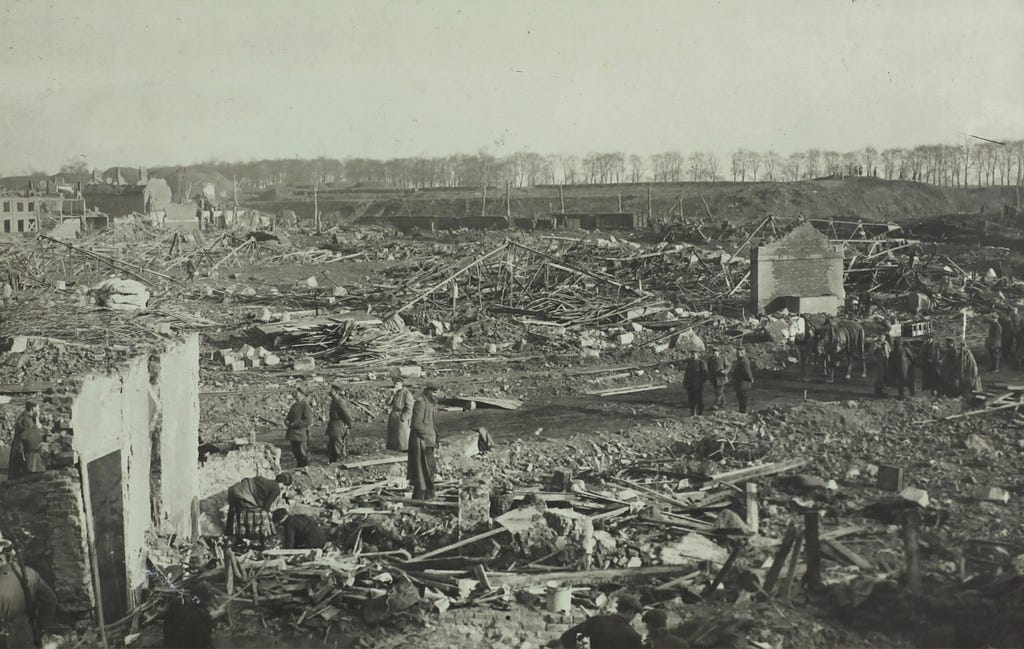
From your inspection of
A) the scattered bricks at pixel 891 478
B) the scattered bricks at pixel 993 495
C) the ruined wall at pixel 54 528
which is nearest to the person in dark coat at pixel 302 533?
the ruined wall at pixel 54 528

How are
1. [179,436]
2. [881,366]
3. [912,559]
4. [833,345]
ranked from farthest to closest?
1. [833,345]
2. [881,366]
3. [179,436]
4. [912,559]

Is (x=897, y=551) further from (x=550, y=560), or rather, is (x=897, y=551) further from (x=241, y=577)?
(x=241, y=577)

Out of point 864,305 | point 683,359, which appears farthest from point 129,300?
point 864,305

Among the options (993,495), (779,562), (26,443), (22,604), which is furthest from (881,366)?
(22,604)

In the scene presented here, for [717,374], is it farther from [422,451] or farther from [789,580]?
[789,580]

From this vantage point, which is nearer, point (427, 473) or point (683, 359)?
point (427, 473)
